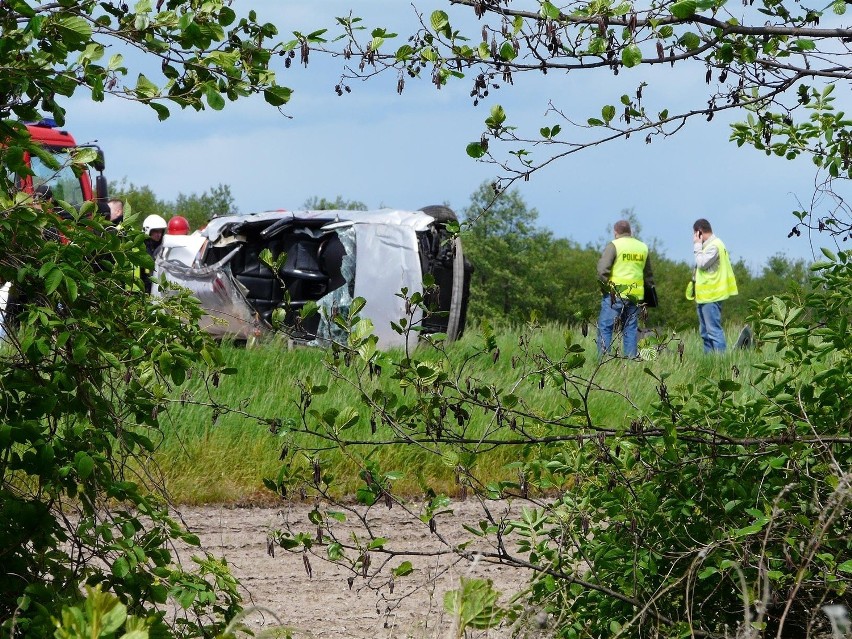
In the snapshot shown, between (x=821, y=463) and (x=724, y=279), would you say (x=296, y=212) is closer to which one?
(x=724, y=279)

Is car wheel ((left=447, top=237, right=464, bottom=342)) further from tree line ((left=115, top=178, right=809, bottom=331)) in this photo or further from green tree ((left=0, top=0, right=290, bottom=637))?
tree line ((left=115, top=178, right=809, bottom=331))

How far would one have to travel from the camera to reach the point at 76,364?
2.95 metres

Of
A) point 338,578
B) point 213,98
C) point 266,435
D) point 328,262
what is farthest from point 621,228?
point 213,98

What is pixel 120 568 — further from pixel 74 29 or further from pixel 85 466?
pixel 74 29

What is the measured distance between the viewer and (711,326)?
43.2ft

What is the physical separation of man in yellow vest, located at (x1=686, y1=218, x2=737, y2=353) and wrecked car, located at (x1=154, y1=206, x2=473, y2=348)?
108 inches

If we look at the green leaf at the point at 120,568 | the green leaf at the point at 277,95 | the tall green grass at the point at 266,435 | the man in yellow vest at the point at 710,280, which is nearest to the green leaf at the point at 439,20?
the green leaf at the point at 277,95

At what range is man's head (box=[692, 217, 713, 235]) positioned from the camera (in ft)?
43.7

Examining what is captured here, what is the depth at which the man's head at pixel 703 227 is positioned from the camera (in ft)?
43.7

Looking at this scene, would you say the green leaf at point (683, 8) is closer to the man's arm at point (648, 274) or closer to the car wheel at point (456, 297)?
the man's arm at point (648, 274)

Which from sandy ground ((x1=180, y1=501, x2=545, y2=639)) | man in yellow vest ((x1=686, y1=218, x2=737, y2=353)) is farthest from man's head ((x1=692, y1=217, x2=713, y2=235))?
sandy ground ((x1=180, y1=501, x2=545, y2=639))

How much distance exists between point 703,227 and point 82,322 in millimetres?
11145

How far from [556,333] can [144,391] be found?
9651 millimetres

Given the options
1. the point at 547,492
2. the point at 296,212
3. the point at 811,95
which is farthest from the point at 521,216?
the point at 811,95
